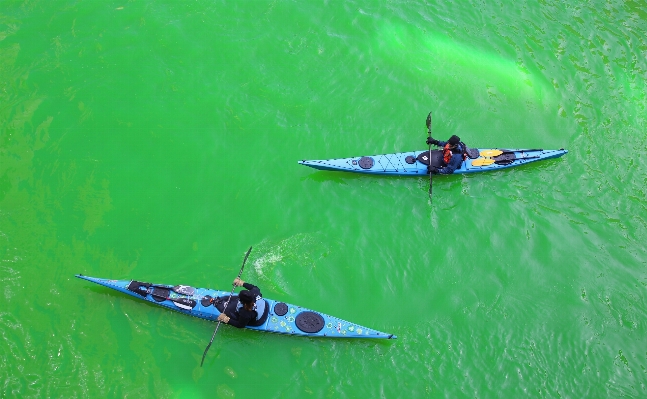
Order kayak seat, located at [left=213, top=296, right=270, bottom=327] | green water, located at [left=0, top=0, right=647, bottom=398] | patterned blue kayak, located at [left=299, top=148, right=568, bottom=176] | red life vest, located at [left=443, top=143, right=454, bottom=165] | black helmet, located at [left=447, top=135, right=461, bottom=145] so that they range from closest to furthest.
Result: kayak seat, located at [left=213, top=296, right=270, bottom=327], green water, located at [left=0, top=0, right=647, bottom=398], black helmet, located at [left=447, top=135, right=461, bottom=145], red life vest, located at [left=443, top=143, right=454, bottom=165], patterned blue kayak, located at [left=299, top=148, right=568, bottom=176]

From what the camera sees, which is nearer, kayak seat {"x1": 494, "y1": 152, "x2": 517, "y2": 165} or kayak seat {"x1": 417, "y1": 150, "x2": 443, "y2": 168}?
kayak seat {"x1": 417, "y1": 150, "x2": 443, "y2": 168}

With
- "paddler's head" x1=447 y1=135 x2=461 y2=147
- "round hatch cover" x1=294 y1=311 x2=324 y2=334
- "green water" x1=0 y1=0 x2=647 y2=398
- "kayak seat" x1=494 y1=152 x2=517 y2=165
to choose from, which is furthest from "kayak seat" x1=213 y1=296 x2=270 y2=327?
"kayak seat" x1=494 y1=152 x2=517 y2=165

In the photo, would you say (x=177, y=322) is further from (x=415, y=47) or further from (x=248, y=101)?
(x=415, y=47)

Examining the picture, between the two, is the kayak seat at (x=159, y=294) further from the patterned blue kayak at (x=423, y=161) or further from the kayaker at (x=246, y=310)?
the patterned blue kayak at (x=423, y=161)

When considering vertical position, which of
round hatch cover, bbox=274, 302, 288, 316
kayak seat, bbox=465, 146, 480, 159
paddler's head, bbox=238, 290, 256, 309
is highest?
kayak seat, bbox=465, 146, 480, 159

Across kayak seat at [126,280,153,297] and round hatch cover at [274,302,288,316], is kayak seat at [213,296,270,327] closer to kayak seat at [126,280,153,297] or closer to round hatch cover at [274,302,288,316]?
round hatch cover at [274,302,288,316]

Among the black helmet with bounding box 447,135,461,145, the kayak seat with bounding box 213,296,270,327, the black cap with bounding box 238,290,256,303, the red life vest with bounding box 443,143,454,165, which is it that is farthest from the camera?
the red life vest with bounding box 443,143,454,165

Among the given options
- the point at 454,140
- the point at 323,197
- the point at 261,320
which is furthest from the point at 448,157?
the point at 261,320
